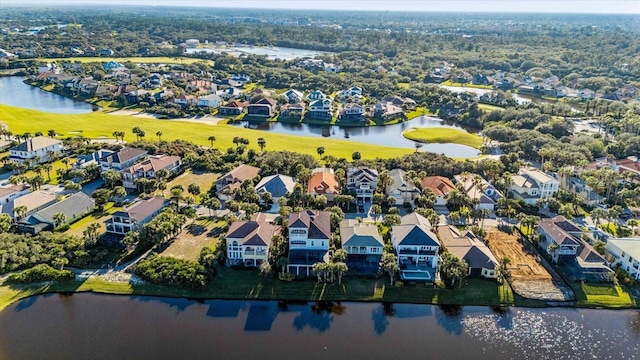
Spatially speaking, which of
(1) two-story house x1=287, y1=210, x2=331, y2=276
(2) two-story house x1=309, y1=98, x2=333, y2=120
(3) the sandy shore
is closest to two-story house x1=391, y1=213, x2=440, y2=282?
(1) two-story house x1=287, y1=210, x2=331, y2=276

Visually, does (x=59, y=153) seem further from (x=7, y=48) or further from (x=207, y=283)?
(x=7, y=48)

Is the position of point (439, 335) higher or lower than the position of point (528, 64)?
lower

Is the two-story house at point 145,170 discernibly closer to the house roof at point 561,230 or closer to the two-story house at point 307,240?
the two-story house at point 307,240

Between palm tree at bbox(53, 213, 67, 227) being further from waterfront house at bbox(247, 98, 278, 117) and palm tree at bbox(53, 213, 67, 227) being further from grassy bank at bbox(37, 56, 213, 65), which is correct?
grassy bank at bbox(37, 56, 213, 65)

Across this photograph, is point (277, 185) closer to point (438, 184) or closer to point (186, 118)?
point (438, 184)

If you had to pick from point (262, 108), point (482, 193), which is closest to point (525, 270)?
point (482, 193)

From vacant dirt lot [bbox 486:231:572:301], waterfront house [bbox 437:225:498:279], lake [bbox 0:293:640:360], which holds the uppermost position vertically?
waterfront house [bbox 437:225:498:279]

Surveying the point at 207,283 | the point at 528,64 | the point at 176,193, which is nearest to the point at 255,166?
the point at 176,193
